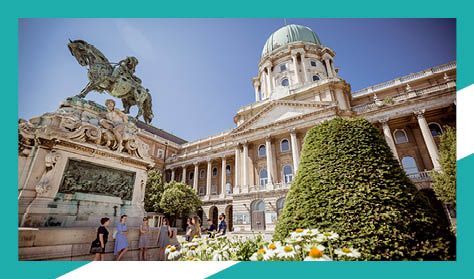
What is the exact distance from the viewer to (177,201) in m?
20.1

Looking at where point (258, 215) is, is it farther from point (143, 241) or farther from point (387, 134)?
point (143, 241)

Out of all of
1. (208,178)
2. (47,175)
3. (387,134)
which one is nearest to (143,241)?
(47,175)

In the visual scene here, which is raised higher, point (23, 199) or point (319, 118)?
point (319, 118)

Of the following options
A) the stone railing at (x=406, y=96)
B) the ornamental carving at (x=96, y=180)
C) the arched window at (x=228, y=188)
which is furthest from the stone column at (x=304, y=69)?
the ornamental carving at (x=96, y=180)

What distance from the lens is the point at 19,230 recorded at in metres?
3.58

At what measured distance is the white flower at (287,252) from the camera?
8.23 feet

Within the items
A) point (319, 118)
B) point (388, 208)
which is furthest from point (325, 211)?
point (319, 118)

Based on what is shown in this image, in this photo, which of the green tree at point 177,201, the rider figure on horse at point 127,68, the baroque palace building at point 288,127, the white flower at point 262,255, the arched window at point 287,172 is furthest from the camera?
the arched window at point 287,172

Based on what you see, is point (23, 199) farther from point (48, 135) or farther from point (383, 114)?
point (383, 114)

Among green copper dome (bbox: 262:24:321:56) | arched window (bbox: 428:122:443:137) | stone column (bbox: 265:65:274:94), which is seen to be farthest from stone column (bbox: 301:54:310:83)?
arched window (bbox: 428:122:443:137)

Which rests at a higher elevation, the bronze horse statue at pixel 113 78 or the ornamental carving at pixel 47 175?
the bronze horse statue at pixel 113 78

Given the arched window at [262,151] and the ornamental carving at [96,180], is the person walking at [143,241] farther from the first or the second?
the arched window at [262,151]

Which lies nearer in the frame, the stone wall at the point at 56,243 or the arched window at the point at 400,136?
the stone wall at the point at 56,243

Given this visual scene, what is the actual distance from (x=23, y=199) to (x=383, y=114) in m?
22.6
